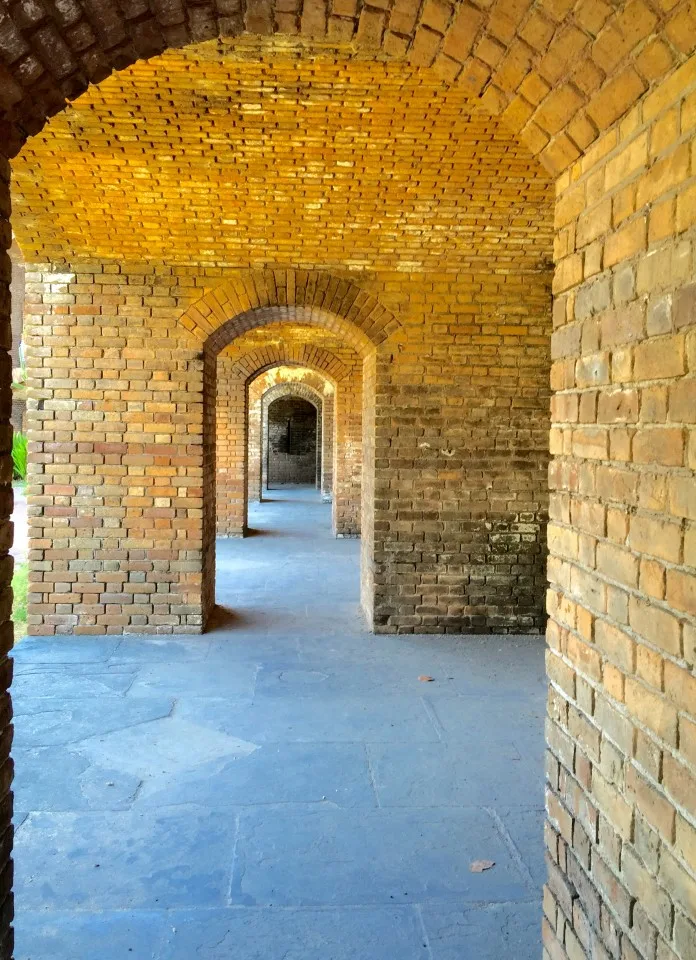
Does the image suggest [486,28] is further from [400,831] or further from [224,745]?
[224,745]

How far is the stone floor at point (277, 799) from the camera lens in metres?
2.62

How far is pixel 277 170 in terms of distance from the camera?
5047 mm

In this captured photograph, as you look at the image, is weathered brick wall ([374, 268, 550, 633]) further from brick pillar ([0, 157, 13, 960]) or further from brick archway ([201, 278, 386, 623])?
brick pillar ([0, 157, 13, 960])

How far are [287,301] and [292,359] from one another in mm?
6116

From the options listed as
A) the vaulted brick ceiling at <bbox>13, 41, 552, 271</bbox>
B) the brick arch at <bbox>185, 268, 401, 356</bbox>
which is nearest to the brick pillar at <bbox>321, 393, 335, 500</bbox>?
the brick arch at <bbox>185, 268, 401, 356</bbox>

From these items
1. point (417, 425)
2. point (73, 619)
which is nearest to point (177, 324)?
point (417, 425)

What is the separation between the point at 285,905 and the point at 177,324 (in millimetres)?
4944

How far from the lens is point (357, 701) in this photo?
4.91 m

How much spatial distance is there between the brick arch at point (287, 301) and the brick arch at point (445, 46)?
4.13 metres

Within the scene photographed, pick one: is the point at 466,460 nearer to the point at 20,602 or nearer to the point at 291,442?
the point at 20,602

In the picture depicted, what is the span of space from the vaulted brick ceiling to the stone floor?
3.65m

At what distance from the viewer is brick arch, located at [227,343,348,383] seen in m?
12.3

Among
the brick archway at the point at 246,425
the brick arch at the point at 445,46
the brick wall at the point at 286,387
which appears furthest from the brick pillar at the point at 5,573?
the brick wall at the point at 286,387

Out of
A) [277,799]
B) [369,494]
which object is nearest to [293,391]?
[369,494]
